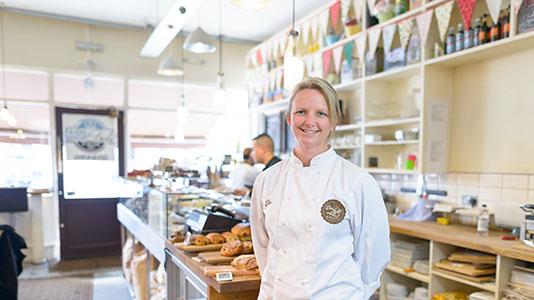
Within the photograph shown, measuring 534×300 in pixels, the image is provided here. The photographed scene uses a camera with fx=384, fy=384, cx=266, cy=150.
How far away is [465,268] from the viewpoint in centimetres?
263

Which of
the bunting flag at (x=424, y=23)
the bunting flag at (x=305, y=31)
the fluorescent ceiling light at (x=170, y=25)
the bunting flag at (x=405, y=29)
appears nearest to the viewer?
the bunting flag at (x=424, y=23)

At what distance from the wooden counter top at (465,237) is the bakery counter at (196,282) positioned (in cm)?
156

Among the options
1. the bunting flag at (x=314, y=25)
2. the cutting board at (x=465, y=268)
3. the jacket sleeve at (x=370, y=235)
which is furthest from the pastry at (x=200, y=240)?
the bunting flag at (x=314, y=25)

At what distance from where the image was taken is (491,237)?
2.70 meters

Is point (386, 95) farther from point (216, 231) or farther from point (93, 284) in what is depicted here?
point (93, 284)

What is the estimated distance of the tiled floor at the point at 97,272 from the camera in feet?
14.0

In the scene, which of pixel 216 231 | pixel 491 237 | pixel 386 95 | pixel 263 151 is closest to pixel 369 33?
pixel 386 95

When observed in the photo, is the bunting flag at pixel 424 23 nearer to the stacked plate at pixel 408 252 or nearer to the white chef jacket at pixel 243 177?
the stacked plate at pixel 408 252

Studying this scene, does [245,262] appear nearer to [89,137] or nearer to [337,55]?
[337,55]

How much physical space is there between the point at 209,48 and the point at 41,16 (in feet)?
10.2

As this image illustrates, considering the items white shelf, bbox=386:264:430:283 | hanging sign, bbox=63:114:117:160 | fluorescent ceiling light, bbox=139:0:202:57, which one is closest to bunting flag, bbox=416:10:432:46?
white shelf, bbox=386:264:430:283

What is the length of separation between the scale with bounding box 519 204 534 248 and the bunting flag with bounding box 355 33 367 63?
6.94 ft

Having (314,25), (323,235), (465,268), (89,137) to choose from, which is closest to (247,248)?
(323,235)

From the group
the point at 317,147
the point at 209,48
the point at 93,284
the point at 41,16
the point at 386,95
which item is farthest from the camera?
the point at 41,16
